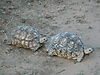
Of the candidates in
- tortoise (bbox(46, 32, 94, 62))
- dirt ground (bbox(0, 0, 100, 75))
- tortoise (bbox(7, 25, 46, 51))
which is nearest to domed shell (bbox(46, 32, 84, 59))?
tortoise (bbox(46, 32, 94, 62))

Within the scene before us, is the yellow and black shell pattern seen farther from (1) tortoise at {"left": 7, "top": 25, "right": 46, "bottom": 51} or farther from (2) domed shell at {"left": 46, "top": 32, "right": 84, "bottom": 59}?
(2) domed shell at {"left": 46, "top": 32, "right": 84, "bottom": 59}

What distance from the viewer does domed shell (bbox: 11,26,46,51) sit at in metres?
5.50

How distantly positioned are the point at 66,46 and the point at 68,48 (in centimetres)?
6

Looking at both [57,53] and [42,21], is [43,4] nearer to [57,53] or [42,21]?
[42,21]

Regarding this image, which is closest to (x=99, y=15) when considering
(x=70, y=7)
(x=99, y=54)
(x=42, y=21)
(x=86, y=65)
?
(x=70, y=7)

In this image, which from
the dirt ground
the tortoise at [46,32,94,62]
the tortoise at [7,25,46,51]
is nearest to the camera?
the dirt ground

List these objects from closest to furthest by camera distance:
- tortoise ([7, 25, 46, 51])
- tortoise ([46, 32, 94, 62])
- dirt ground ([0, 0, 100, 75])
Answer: dirt ground ([0, 0, 100, 75]), tortoise ([46, 32, 94, 62]), tortoise ([7, 25, 46, 51])

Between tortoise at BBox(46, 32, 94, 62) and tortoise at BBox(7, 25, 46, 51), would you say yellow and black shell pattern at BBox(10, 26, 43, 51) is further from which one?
tortoise at BBox(46, 32, 94, 62)

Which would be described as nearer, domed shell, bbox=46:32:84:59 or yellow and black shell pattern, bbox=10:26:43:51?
domed shell, bbox=46:32:84:59

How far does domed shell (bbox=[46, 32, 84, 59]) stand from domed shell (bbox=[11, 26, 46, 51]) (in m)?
0.34

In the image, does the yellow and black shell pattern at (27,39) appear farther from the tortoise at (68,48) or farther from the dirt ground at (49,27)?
the tortoise at (68,48)

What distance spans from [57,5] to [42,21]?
4.15ft

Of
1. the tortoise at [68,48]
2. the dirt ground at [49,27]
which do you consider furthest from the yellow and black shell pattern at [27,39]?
the tortoise at [68,48]

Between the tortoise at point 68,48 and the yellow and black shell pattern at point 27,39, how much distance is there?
1.10 feet
